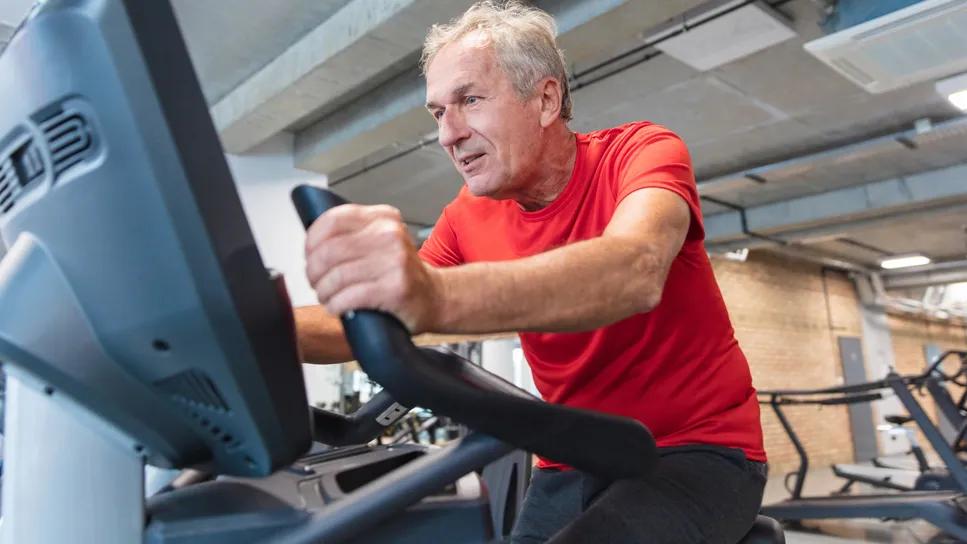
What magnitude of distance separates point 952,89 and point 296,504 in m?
4.91

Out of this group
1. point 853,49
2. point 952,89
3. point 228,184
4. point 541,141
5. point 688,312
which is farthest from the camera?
point 952,89

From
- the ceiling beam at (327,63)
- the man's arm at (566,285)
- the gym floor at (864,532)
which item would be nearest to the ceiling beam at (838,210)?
the gym floor at (864,532)

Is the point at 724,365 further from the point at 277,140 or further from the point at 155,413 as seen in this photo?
the point at 277,140

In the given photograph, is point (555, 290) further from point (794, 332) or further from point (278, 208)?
point (794, 332)

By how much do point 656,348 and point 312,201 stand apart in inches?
28.0

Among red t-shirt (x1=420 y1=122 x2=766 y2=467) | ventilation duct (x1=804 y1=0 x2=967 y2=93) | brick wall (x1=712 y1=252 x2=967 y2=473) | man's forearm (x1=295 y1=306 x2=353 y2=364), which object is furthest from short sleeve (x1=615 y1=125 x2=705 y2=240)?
brick wall (x1=712 y1=252 x2=967 y2=473)

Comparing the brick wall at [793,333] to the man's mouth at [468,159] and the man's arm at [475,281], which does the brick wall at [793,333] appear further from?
the man's arm at [475,281]

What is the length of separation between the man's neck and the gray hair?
0.20 ft

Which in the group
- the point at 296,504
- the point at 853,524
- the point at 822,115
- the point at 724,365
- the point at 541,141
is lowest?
the point at 853,524

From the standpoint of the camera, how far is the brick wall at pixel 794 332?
969 centimetres

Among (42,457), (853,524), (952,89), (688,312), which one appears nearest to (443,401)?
(42,457)

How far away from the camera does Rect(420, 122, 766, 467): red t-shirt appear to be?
41.9 inches

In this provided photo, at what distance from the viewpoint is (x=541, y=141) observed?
1215 millimetres

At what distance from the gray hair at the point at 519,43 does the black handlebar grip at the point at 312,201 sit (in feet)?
2.19
